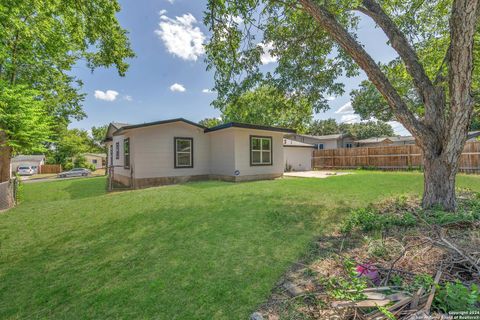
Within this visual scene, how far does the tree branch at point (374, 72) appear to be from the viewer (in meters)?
4.43

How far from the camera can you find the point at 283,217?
185 inches

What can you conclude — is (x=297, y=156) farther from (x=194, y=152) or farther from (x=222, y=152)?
(x=194, y=152)

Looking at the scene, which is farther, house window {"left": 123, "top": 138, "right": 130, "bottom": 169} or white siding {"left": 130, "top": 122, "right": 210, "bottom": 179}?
house window {"left": 123, "top": 138, "right": 130, "bottom": 169}

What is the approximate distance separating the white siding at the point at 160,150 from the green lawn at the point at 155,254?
380 centimetres

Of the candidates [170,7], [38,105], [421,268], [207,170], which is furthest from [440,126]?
Result: [38,105]

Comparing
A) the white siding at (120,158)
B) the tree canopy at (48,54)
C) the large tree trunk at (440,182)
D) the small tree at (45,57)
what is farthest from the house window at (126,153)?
the large tree trunk at (440,182)

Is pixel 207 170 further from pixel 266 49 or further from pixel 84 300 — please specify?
pixel 84 300

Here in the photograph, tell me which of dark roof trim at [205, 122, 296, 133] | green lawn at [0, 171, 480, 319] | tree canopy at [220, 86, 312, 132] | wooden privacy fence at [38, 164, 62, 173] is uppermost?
tree canopy at [220, 86, 312, 132]

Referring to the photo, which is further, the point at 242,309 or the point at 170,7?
the point at 170,7

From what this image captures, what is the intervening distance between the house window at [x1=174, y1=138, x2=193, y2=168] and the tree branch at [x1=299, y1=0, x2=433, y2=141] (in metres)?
7.84

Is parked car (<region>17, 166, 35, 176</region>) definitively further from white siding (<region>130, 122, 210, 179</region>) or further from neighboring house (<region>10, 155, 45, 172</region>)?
white siding (<region>130, 122, 210, 179</region>)

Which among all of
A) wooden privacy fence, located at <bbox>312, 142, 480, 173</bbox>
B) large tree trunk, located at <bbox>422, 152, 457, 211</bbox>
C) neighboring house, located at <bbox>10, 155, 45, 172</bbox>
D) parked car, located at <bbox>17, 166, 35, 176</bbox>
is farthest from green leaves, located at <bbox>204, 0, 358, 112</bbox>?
neighboring house, located at <bbox>10, 155, 45, 172</bbox>

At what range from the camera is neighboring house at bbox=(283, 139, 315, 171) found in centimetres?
1886

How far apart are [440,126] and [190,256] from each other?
525 cm
